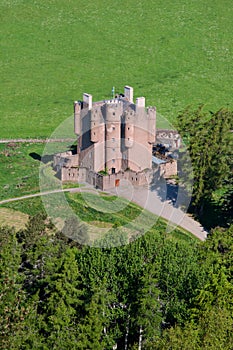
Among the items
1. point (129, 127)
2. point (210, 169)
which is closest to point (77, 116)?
point (129, 127)

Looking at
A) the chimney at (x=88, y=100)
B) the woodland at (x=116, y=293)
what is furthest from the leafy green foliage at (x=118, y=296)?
the chimney at (x=88, y=100)

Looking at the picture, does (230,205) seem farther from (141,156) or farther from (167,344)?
(167,344)

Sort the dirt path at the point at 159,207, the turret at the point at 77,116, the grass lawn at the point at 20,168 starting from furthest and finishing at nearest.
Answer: the turret at the point at 77,116
the grass lawn at the point at 20,168
the dirt path at the point at 159,207

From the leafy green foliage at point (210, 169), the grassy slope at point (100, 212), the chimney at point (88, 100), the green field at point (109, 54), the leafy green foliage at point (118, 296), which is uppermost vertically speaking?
the green field at point (109, 54)

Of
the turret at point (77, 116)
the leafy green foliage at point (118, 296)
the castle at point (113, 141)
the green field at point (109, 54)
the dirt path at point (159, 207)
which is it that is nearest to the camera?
the leafy green foliage at point (118, 296)

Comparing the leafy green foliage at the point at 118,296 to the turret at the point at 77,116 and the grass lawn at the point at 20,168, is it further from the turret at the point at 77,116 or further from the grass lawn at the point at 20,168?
the turret at the point at 77,116

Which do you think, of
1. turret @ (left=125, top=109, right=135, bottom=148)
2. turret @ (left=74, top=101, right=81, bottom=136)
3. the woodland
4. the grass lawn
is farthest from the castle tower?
the woodland

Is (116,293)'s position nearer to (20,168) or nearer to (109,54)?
(20,168)
